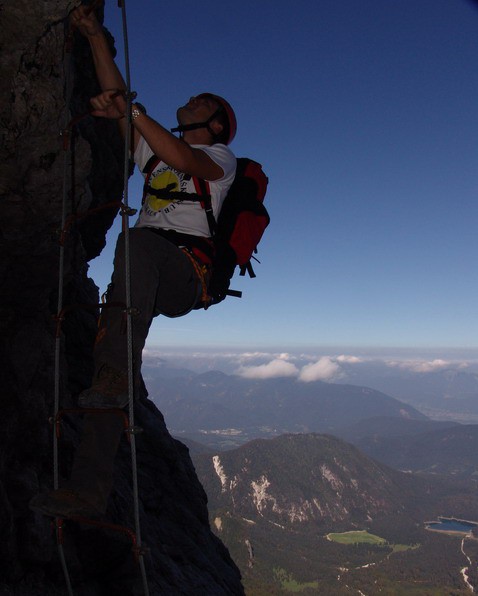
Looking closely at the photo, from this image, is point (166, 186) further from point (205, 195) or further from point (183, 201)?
point (205, 195)

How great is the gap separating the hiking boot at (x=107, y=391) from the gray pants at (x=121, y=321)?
0.27 ft

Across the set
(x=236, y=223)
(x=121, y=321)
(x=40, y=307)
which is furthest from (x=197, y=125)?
(x=40, y=307)

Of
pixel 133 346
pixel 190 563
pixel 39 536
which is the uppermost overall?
pixel 133 346

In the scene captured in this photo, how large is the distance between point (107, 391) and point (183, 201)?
2.26m

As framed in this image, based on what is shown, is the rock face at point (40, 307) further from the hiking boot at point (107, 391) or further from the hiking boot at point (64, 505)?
the hiking boot at point (64, 505)

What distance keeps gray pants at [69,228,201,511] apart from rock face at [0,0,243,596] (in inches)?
38.2

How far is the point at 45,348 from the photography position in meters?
7.73

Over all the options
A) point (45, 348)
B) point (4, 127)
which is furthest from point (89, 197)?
point (45, 348)

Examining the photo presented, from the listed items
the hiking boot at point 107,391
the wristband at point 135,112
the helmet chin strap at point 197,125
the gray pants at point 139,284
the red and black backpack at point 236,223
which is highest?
the helmet chin strap at point 197,125

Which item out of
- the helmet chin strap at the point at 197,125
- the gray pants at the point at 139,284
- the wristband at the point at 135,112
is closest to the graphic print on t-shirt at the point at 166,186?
the gray pants at the point at 139,284

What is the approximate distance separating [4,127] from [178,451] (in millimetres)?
14272

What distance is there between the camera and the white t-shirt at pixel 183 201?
5145mm

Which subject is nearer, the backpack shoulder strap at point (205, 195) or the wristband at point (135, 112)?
the wristband at point (135, 112)

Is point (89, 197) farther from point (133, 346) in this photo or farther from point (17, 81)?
point (133, 346)
